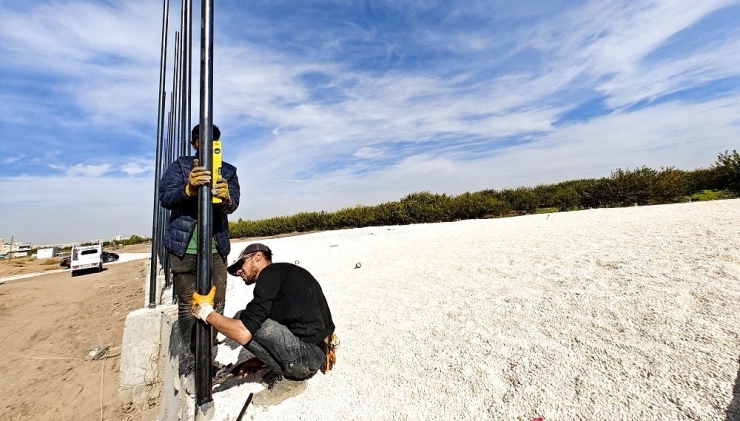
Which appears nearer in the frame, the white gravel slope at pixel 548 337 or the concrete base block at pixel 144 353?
the white gravel slope at pixel 548 337

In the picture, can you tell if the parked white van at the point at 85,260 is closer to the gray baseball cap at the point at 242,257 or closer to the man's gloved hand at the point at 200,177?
the gray baseball cap at the point at 242,257

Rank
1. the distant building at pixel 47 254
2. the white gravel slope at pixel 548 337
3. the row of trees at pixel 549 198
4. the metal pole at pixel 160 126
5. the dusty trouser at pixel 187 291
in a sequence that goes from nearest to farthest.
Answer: the white gravel slope at pixel 548 337 → the dusty trouser at pixel 187 291 → the metal pole at pixel 160 126 → the row of trees at pixel 549 198 → the distant building at pixel 47 254

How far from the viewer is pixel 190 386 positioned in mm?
2480

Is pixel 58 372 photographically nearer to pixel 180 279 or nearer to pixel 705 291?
pixel 180 279

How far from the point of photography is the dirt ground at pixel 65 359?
3504 mm

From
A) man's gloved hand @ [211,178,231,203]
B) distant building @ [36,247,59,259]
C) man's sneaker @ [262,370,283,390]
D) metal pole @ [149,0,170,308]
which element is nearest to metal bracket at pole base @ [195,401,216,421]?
man's sneaker @ [262,370,283,390]

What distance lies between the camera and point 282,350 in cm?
229

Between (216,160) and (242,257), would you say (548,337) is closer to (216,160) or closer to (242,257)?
(242,257)

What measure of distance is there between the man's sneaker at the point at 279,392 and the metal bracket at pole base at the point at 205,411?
257 millimetres

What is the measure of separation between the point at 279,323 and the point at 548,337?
2.04m

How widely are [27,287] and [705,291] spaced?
65.9 ft

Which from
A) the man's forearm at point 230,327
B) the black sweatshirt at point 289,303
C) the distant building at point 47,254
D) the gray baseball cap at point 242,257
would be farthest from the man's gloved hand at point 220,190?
the distant building at point 47,254

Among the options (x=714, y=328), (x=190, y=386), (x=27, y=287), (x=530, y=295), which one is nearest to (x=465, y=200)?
(x=530, y=295)

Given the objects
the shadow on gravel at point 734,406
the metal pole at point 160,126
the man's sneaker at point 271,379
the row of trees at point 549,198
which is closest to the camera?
the shadow on gravel at point 734,406
